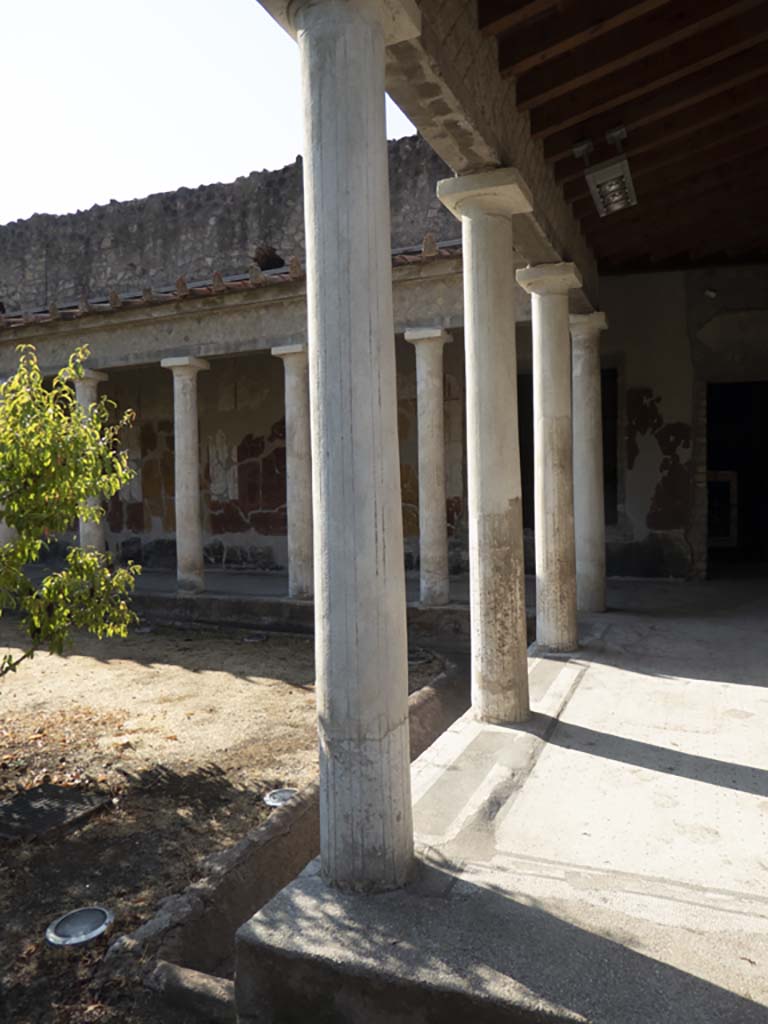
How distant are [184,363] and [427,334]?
3.27 metres

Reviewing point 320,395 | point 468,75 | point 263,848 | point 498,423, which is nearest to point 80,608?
point 263,848

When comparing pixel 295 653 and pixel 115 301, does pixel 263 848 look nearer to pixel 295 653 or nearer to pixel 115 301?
pixel 295 653

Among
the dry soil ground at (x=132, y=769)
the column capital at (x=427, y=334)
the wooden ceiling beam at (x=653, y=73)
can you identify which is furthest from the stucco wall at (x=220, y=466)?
the wooden ceiling beam at (x=653, y=73)

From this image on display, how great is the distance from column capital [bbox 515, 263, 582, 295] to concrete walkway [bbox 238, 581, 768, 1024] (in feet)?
9.15

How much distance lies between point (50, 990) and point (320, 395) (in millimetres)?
2376

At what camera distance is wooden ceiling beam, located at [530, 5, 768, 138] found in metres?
4.02

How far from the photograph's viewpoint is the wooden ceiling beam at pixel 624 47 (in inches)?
148

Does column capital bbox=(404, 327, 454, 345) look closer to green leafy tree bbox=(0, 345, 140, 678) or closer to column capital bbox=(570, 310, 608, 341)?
column capital bbox=(570, 310, 608, 341)

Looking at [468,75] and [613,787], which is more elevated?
[468,75]

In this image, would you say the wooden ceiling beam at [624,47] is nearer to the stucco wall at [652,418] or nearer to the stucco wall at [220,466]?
the stucco wall at [652,418]

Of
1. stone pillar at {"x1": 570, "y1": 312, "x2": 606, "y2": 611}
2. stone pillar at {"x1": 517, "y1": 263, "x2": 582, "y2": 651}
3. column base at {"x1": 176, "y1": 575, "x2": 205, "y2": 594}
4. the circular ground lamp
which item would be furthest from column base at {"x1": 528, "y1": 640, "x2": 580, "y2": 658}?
column base at {"x1": 176, "y1": 575, "x2": 205, "y2": 594}

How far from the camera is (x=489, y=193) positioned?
12.8 feet

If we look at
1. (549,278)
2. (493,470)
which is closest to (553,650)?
(493,470)

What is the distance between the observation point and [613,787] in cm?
328
